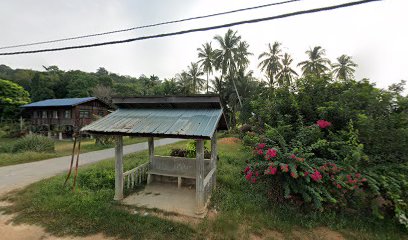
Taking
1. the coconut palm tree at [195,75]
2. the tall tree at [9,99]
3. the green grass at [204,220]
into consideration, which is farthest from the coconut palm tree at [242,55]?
the tall tree at [9,99]

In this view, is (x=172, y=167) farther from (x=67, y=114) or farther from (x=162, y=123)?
(x=67, y=114)

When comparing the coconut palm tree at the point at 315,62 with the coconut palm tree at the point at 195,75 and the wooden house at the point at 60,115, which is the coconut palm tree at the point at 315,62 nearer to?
the coconut palm tree at the point at 195,75

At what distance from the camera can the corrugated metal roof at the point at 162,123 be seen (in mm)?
4425

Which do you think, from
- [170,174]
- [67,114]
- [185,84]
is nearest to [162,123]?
[170,174]

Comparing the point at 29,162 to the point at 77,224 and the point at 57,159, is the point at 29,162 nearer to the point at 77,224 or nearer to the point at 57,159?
the point at 57,159

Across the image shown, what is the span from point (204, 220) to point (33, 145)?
1450cm

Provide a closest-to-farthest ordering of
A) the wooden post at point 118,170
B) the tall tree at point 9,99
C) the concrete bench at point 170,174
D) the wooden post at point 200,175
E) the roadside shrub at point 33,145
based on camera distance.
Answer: the wooden post at point 200,175
the wooden post at point 118,170
the concrete bench at point 170,174
the roadside shrub at point 33,145
the tall tree at point 9,99

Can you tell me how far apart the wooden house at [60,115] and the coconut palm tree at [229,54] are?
61.9 ft

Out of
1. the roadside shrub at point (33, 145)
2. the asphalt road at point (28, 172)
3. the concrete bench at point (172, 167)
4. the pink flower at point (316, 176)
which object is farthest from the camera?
the roadside shrub at point (33, 145)

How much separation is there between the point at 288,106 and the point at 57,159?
44.5 ft

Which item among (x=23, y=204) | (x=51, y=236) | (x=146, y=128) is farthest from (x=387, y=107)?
(x=23, y=204)

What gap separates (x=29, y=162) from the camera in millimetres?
10188

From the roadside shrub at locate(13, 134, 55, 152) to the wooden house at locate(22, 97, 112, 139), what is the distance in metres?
8.63

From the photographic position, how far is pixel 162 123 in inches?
195
